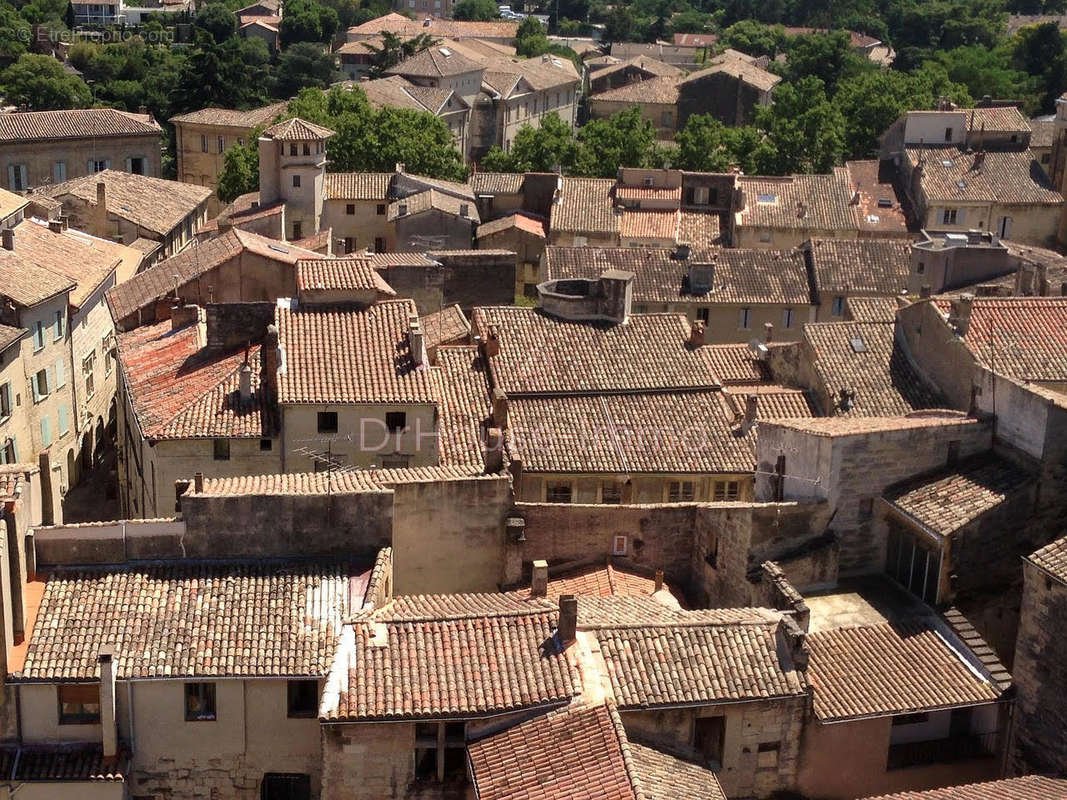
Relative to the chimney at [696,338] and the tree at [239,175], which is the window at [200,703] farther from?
the tree at [239,175]

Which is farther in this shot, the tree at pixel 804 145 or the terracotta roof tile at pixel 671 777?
the tree at pixel 804 145

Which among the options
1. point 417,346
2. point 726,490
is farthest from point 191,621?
point 726,490

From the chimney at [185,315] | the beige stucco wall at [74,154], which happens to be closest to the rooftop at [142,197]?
the beige stucco wall at [74,154]

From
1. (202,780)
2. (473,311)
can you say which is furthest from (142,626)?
(473,311)

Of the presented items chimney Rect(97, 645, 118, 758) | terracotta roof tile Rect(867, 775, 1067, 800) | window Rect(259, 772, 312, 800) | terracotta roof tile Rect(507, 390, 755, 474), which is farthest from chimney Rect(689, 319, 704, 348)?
chimney Rect(97, 645, 118, 758)

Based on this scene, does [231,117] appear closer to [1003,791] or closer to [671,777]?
[671,777]

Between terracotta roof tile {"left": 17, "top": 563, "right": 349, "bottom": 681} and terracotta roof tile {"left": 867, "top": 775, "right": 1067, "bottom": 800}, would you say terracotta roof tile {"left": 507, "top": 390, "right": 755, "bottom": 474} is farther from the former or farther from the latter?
terracotta roof tile {"left": 867, "top": 775, "right": 1067, "bottom": 800}
